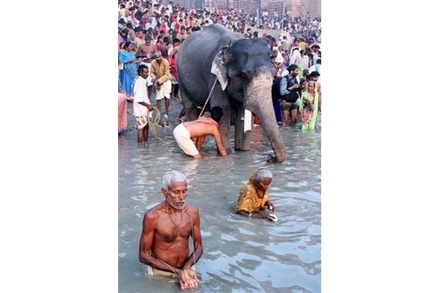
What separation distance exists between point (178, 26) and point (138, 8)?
0.88 meters

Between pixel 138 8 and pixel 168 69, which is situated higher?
pixel 138 8

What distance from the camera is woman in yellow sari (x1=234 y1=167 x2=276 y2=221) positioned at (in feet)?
14.3

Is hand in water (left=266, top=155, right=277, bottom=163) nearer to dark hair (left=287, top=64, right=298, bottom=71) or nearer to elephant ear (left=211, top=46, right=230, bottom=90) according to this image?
elephant ear (left=211, top=46, right=230, bottom=90)

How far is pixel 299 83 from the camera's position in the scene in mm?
8156

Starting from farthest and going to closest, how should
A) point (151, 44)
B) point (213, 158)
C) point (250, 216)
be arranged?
point (151, 44) < point (213, 158) < point (250, 216)

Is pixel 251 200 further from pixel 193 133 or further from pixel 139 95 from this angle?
pixel 139 95

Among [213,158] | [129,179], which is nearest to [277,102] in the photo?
[213,158]

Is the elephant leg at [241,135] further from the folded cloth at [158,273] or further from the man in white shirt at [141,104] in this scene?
the folded cloth at [158,273]

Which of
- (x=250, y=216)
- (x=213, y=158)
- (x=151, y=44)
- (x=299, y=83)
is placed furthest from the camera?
(x=151, y=44)

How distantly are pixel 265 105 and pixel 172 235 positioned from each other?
302 cm

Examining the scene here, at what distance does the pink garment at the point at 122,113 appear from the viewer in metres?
7.26

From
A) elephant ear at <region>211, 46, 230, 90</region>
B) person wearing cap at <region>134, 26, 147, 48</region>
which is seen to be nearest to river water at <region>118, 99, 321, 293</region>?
elephant ear at <region>211, 46, 230, 90</region>

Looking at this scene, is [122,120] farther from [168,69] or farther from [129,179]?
[129,179]

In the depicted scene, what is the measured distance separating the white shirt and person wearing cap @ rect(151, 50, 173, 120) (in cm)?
100
